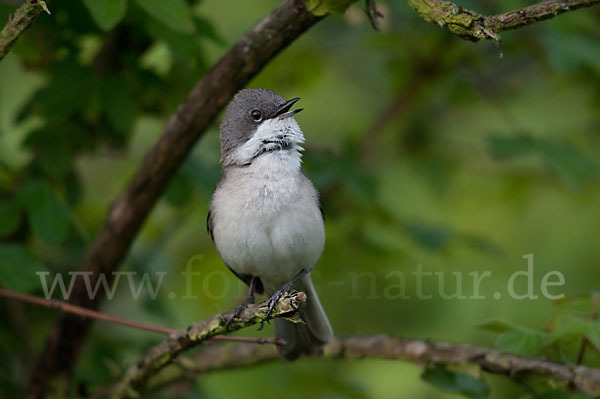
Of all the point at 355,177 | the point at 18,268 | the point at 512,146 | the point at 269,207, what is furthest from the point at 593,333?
the point at 18,268

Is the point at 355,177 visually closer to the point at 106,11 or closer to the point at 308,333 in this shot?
the point at 308,333

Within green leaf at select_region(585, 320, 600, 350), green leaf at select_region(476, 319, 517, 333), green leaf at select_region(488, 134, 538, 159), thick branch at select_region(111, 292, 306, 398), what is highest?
green leaf at select_region(488, 134, 538, 159)

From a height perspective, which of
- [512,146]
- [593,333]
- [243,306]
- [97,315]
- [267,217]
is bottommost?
[593,333]

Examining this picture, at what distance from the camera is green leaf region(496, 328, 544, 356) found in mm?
3938

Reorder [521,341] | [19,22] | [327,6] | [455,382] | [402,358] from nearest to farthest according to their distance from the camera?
[19,22], [327,6], [521,341], [455,382], [402,358]

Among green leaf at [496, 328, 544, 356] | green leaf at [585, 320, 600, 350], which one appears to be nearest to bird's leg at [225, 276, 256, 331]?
green leaf at [496, 328, 544, 356]

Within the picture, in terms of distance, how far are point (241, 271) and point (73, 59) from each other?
1.90 m

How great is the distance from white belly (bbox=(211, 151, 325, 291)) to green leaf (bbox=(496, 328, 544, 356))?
48.8 inches

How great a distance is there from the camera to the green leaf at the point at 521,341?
394 cm

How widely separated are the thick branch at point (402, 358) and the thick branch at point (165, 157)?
750 millimetres

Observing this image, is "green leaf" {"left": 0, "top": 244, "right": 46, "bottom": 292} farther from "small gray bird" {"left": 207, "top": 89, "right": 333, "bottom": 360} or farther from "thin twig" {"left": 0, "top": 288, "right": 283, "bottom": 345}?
"small gray bird" {"left": 207, "top": 89, "right": 333, "bottom": 360}

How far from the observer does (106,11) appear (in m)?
3.90

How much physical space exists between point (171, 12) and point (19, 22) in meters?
0.83

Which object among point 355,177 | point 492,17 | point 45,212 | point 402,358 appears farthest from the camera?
point 355,177
